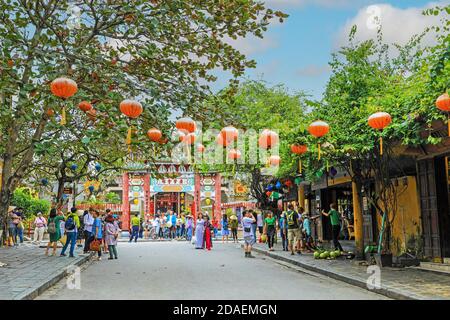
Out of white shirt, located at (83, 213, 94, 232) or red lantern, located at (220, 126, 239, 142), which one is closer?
red lantern, located at (220, 126, 239, 142)

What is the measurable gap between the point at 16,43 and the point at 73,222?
656 centimetres

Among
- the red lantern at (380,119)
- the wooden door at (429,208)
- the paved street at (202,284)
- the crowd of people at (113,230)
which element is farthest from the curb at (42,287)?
the wooden door at (429,208)

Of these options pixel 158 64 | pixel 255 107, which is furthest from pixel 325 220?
pixel 158 64

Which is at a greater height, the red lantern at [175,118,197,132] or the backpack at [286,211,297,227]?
the red lantern at [175,118,197,132]

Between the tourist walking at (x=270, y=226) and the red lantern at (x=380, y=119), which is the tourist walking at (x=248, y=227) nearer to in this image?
the tourist walking at (x=270, y=226)

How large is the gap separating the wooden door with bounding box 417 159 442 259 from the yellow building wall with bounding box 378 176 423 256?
0.38 meters

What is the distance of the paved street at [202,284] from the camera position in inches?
346

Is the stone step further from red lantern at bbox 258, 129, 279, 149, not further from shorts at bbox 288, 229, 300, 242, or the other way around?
shorts at bbox 288, 229, 300, 242

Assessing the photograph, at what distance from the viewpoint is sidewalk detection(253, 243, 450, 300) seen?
848 centimetres

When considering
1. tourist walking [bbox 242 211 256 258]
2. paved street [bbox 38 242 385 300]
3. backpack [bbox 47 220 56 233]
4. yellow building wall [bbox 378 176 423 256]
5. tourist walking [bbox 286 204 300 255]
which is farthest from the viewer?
tourist walking [bbox 242 211 256 258]

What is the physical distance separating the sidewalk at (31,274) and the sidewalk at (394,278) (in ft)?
21.2

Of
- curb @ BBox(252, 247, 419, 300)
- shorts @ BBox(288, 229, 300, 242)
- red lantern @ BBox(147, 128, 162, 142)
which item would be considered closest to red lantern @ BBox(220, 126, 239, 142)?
red lantern @ BBox(147, 128, 162, 142)

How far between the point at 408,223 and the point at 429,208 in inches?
57.2

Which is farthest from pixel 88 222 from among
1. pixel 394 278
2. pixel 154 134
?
pixel 394 278
